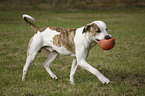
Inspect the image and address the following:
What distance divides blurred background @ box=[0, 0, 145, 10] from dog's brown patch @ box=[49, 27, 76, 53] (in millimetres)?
29893

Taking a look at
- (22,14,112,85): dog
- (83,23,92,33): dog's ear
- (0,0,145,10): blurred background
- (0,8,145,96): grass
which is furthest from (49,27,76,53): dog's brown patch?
(0,0,145,10): blurred background

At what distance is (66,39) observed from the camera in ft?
17.0

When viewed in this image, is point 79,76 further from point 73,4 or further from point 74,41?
point 73,4

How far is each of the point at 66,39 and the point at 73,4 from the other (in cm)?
3205

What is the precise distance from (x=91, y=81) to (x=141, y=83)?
113cm

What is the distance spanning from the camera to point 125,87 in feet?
16.2

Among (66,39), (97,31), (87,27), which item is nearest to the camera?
(97,31)

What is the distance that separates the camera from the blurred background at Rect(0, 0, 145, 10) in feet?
115

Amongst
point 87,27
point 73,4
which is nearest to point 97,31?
point 87,27

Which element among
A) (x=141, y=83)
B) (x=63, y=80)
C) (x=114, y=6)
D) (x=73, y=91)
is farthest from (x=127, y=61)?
(x=114, y=6)

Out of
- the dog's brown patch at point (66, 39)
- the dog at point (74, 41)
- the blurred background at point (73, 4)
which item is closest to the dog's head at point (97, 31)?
the dog at point (74, 41)

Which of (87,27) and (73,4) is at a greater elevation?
(87,27)

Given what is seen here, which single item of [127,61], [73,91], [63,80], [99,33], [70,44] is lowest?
[127,61]

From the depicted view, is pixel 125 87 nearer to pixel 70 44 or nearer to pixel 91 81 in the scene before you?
pixel 91 81
